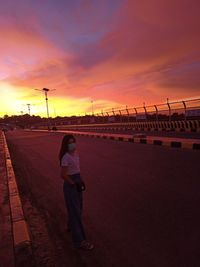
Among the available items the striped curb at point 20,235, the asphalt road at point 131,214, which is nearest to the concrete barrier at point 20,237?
the striped curb at point 20,235

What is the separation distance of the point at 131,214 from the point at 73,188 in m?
1.44

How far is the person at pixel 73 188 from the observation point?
4336mm

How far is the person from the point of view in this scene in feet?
14.2

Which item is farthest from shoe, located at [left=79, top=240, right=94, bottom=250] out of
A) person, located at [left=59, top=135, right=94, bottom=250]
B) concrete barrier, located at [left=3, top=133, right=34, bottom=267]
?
concrete barrier, located at [left=3, top=133, right=34, bottom=267]

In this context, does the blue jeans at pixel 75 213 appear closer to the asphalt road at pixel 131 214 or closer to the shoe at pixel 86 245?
the shoe at pixel 86 245

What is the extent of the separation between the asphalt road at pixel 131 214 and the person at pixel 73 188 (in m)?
0.18

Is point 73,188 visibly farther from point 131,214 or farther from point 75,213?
point 131,214

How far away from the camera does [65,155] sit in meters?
4.43

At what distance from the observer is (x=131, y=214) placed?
542 cm

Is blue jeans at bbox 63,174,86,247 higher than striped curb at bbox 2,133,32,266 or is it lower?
higher

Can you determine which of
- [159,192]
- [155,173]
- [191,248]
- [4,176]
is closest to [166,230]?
[191,248]

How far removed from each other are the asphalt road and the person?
0.61 ft

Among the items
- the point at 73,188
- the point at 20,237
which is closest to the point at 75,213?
the point at 73,188

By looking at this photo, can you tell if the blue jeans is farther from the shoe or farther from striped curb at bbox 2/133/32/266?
striped curb at bbox 2/133/32/266
